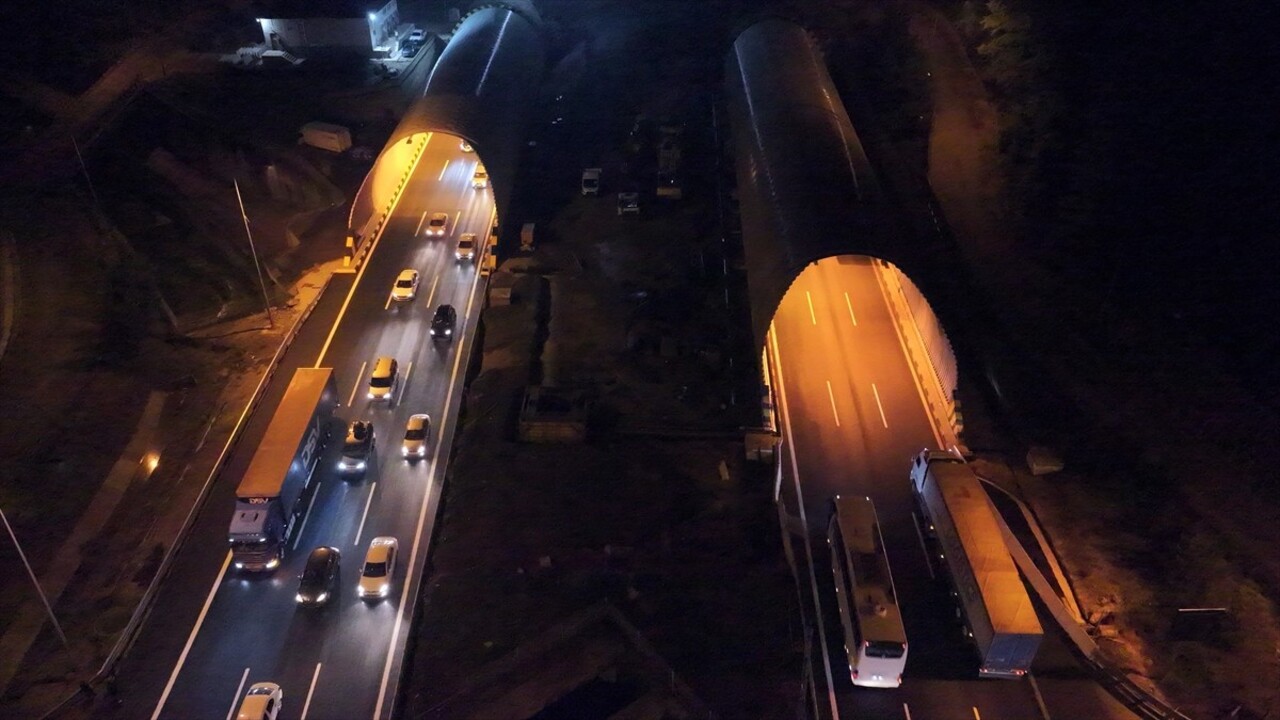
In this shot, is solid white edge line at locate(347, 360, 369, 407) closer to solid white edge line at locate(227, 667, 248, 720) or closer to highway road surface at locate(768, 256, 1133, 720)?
solid white edge line at locate(227, 667, 248, 720)

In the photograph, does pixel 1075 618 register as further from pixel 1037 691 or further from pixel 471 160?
pixel 471 160

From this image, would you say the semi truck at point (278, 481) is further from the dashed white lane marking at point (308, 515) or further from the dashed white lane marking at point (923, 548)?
the dashed white lane marking at point (923, 548)

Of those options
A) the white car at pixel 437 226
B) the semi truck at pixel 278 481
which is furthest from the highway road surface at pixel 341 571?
the white car at pixel 437 226

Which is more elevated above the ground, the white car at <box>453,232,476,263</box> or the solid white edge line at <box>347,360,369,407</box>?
the white car at <box>453,232,476,263</box>

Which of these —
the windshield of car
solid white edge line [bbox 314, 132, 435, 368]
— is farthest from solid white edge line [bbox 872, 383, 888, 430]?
solid white edge line [bbox 314, 132, 435, 368]

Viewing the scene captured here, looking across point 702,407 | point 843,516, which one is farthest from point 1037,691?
point 702,407

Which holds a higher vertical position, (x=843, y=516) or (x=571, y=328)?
(x=571, y=328)

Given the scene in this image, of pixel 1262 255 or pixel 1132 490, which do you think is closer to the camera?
pixel 1132 490
